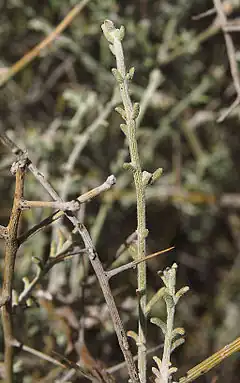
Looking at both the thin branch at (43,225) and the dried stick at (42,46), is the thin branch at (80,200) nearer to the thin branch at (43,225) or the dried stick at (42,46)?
the thin branch at (43,225)

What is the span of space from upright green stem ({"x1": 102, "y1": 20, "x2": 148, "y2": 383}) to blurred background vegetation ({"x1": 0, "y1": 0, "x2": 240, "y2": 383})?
0.44m

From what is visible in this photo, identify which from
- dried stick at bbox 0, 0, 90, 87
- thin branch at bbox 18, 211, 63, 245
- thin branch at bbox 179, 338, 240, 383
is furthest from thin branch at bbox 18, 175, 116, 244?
dried stick at bbox 0, 0, 90, 87

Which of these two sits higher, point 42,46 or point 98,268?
point 42,46

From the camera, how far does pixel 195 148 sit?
1.49m

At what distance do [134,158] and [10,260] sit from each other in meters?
0.21

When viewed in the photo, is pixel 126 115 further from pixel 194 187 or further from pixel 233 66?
pixel 194 187

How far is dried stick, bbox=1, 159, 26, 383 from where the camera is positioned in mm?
628

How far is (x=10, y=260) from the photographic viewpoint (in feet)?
2.21

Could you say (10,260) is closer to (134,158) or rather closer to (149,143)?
(134,158)

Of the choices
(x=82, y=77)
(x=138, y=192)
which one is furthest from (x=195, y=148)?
(x=138, y=192)

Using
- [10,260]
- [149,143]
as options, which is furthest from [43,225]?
[149,143]

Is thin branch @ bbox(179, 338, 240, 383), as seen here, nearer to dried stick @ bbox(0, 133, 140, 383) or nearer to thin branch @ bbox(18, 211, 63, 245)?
dried stick @ bbox(0, 133, 140, 383)

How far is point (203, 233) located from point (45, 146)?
54 cm

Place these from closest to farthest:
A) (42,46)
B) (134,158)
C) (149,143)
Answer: (134,158), (42,46), (149,143)
